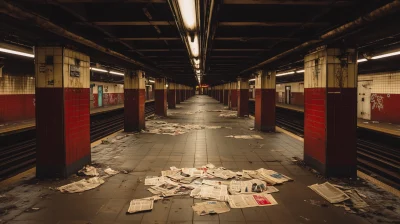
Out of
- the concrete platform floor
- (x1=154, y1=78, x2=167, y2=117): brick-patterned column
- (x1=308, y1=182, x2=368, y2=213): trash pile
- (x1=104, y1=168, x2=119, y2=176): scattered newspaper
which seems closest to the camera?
the concrete platform floor

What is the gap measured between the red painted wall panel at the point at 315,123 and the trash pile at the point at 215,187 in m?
1.18

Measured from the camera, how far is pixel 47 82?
5680 millimetres

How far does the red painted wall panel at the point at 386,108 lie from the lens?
44.9 feet

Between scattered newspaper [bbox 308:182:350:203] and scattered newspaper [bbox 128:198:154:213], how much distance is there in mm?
3149

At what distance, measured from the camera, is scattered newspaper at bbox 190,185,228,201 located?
4.66 metres

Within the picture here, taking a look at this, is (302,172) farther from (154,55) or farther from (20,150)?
(20,150)

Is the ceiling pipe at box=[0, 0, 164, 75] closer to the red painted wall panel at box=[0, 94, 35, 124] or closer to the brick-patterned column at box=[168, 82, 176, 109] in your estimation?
the red painted wall panel at box=[0, 94, 35, 124]

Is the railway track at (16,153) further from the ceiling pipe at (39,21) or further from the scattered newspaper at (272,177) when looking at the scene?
the scattered newspaper at (272,177)

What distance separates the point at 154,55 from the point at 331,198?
797 cm

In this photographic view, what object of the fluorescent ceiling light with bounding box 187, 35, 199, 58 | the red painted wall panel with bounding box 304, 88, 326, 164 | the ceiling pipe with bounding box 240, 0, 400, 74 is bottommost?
the red painted wall panel with bounding box 304, 88, 326, 164

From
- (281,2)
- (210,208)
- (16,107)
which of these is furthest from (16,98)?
(281,2)

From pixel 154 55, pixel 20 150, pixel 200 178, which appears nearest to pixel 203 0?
pixel 200 178

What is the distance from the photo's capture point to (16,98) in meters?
14.8

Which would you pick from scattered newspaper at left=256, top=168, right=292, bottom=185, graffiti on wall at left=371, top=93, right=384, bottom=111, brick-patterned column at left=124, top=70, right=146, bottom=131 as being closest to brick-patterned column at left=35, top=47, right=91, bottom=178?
scattered newspaper at left=256, top=168, right=292, bottom=185
